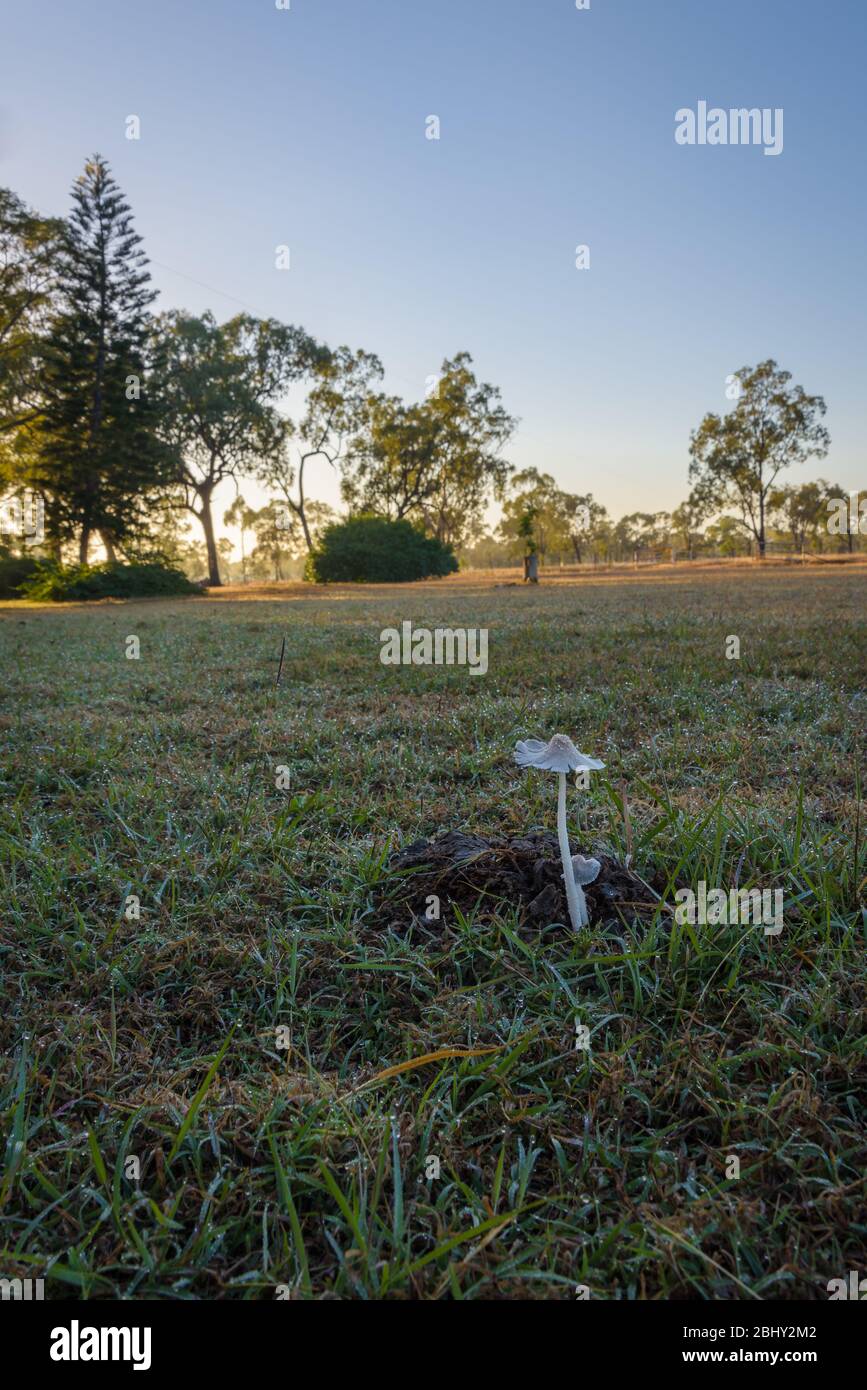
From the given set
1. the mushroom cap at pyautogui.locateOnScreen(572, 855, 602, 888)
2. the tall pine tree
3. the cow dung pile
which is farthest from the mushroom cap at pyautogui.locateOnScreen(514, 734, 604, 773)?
the tall pine tree

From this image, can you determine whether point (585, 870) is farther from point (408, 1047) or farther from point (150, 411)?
point (150, 411)

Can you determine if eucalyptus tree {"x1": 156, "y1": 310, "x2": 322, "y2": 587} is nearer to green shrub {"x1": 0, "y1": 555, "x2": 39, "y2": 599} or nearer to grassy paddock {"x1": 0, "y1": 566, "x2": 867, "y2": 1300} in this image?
green shrub {"x1": 0, "y1": 555, "x2": 39, "y2": 599}

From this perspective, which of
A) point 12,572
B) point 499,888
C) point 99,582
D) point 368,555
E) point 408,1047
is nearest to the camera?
point 408,1047

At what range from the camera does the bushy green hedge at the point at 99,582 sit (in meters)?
21.8

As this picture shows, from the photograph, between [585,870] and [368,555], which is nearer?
[585,870]

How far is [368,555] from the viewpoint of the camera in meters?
28.9

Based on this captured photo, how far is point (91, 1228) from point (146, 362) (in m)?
28.8

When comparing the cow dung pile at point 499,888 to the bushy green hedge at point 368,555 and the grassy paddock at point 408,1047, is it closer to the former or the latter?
the grassy paddock at point 408,1047

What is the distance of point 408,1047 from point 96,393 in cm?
2751

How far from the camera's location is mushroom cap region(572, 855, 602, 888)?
182 cm

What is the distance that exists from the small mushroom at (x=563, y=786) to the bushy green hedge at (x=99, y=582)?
22668mm

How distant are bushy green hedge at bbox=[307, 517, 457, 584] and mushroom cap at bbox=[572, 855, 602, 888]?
2721cm

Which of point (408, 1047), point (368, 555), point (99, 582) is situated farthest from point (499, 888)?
point (368, 555)
